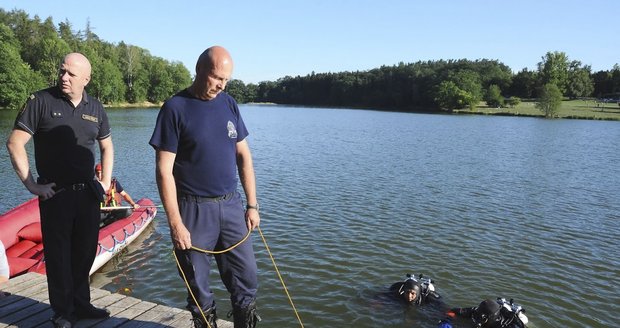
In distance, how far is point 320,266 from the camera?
8914 millimetres

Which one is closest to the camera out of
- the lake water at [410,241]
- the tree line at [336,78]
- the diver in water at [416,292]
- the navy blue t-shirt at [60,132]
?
the navy blue t-shirt at [60,132]

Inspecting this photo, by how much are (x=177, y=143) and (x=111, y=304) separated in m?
2.47

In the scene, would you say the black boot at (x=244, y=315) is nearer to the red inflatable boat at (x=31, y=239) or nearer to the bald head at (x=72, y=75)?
the bald head at (x=72, y=75)

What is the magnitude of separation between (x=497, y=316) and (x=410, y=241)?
4203mm

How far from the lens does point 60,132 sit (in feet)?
11.4

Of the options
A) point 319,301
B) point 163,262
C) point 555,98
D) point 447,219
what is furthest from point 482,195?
point 555,98

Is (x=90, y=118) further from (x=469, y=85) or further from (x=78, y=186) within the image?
(x=469, y=85)

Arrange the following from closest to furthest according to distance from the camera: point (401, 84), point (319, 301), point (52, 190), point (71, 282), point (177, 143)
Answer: point (177, 143) → point (52, 190) → point (71, 282) → point (319, 301) → point (401, 84)

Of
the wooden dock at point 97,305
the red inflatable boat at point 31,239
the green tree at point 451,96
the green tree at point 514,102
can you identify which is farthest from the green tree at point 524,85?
the wooden dock at point 97,305

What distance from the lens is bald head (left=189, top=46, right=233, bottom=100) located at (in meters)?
2.96

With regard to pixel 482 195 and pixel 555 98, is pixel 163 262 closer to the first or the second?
pixel 482 195

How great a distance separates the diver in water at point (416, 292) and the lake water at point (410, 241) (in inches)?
8.3

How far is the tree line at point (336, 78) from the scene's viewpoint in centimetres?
6231

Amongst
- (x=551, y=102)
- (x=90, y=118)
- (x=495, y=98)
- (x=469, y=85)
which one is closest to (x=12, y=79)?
(x=90, y=118)
